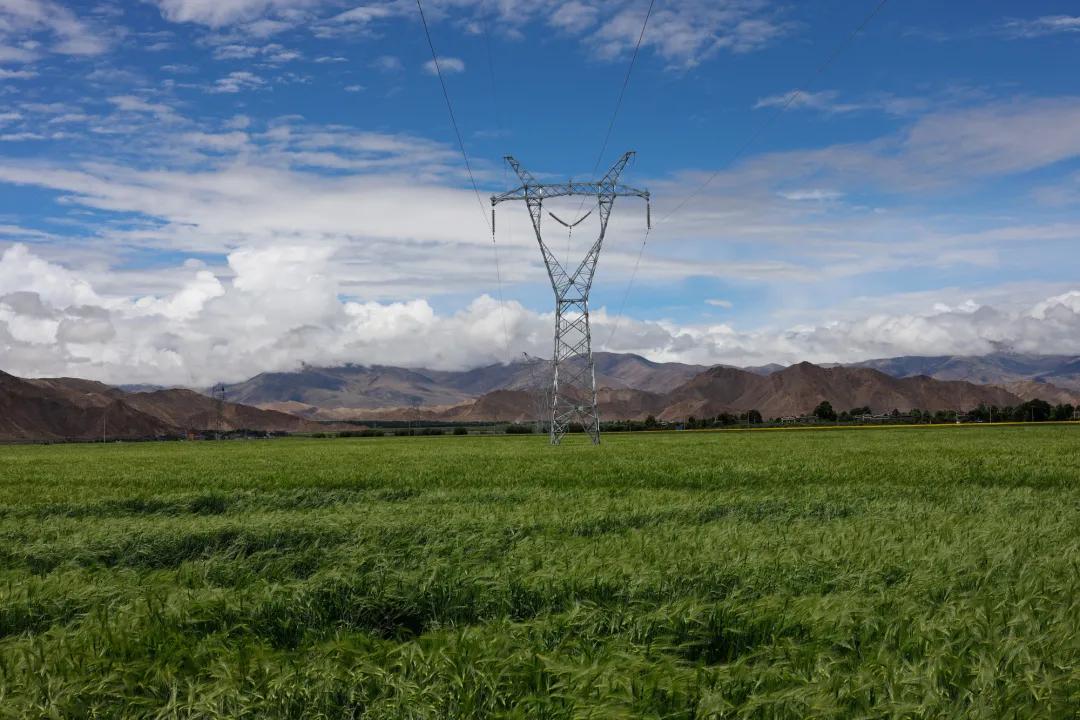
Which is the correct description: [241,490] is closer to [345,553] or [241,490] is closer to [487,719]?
[345,553]

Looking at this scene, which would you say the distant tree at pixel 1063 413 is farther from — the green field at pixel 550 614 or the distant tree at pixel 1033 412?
the green field at pixel 550 614

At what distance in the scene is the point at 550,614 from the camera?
6891mm

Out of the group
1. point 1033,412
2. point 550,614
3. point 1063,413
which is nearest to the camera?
point 550,614

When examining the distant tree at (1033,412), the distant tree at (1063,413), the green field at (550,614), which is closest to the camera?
the green field at (550,614)

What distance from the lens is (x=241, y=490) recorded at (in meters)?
20.5

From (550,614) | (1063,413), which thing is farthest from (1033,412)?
(550,614)

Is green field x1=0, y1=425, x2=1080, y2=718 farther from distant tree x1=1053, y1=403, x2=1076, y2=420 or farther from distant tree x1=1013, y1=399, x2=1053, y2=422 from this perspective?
distant tree x1=1013, y1=399, x2=1053, y2=422

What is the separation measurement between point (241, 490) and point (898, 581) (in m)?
17.3

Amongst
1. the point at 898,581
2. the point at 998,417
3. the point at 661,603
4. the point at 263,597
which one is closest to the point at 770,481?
the point at 898,581

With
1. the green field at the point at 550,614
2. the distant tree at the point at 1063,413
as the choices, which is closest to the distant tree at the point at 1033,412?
the distant tree at the point at 1063,413

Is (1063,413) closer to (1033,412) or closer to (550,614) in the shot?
(1033,412)

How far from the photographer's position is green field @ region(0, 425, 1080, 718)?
16.1ft

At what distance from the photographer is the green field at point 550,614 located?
492 centimetres

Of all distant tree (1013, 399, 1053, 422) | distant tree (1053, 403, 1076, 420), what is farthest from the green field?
distant tree (1013, 399, 1053, 422)
